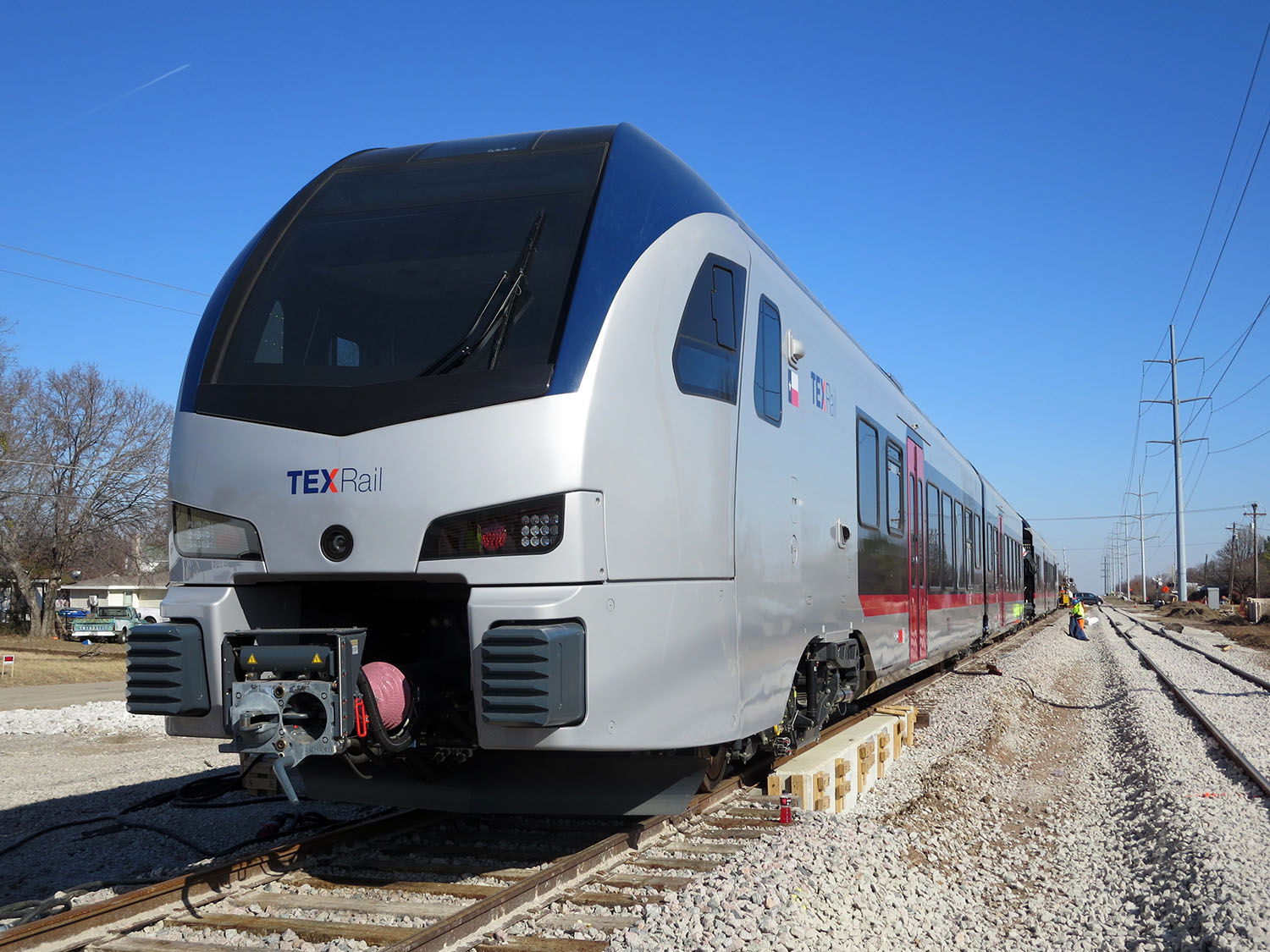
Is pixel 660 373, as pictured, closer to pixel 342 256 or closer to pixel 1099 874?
pixel 342 256

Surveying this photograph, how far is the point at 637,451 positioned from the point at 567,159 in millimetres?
1605

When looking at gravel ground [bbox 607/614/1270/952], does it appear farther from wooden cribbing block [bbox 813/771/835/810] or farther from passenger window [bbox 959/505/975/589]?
passenger window [bbox 959/505/975/589]

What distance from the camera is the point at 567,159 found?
5.25m

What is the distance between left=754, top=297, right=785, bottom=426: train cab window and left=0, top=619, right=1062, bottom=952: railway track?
89.3 inches

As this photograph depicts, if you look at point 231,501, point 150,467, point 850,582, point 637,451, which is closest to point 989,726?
point 850,582

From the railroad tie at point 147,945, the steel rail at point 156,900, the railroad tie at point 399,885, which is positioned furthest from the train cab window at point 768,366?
the railroad tie at point 147,945

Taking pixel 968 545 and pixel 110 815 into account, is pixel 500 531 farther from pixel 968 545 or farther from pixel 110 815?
pixel 968 545

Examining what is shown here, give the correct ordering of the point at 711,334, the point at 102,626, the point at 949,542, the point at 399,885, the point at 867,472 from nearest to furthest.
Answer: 1. the point at 399,885
2. the point at 711,334
3. the point at 867,472
4. the point at 949,542
5. the point at 102,626

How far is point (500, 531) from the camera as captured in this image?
435 centimetres

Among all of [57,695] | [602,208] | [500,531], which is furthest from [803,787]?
[57,695]

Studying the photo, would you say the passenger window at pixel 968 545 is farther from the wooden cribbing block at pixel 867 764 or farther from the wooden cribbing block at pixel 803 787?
the wooden cribbing block at pixel 803 787

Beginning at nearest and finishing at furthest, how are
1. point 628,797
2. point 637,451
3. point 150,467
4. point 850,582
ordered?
point 637,451
point 628,797
point 850,582
point 150,467

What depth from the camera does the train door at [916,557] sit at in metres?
10.6

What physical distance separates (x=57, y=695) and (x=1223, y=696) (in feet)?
63.1
